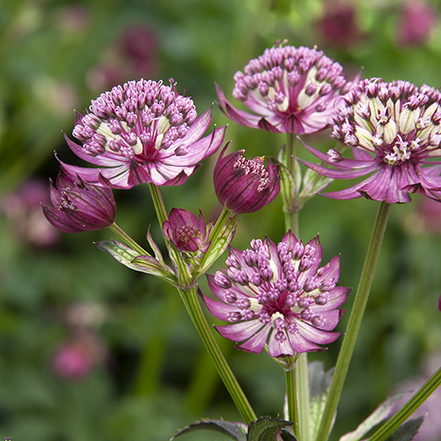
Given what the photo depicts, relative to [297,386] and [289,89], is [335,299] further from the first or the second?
[289,89]

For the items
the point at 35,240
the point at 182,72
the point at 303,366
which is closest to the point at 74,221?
the point at 303,366

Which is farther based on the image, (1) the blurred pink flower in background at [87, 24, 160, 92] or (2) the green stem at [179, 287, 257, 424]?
(1) the blurred pink flower in background at [87, 24, 160, 92]

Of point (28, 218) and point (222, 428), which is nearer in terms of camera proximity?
point (222, 428)

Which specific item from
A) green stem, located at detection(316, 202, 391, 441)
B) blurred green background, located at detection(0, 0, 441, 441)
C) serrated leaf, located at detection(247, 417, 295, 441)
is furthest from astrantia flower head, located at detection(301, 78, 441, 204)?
blurred green background, located at detection(0, 0, 441, 441)

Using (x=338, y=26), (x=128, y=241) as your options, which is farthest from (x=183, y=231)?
(x=338, y=26)

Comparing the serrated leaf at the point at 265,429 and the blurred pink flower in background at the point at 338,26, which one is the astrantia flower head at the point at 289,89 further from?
the blurred pink flower in background at the point at 338,26

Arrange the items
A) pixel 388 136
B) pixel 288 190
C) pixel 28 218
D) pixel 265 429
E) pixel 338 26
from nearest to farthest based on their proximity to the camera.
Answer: pixel 265 429 → pixel 388 136 → pixel 288 190 → pixel 338 26 → pixel 28 218

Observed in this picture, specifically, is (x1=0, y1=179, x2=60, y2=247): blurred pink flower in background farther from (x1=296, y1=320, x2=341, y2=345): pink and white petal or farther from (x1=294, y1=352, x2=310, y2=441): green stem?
(x1=296, y1=320, x2=341, y2=345): pink and white petal
